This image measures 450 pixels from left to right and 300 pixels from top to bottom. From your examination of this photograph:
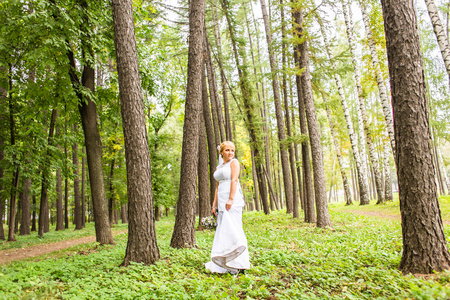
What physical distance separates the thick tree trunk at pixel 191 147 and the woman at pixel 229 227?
54.5 inches

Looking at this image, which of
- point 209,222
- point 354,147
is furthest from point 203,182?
point 354,147

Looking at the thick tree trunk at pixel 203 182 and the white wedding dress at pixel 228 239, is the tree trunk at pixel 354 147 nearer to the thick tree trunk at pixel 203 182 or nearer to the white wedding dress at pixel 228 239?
the thick tree trunk at pixel 203 182

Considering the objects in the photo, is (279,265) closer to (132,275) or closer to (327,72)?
(132,275)

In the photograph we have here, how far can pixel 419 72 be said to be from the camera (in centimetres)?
396

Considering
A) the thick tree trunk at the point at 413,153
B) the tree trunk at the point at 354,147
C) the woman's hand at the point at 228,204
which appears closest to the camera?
the thick tree trunk at the point at 413,153

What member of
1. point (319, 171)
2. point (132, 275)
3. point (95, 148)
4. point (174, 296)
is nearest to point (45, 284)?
point (132, 275)

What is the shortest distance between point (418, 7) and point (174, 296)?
72.4 feet

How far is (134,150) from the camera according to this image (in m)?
5.25

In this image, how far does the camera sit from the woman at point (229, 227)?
15.6ft

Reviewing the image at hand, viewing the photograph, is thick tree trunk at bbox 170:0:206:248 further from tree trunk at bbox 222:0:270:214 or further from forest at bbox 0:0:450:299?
tree trunk at bbox 222:0:270:214

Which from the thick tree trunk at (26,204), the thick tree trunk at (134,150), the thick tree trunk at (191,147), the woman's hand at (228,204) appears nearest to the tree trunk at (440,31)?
the thick tree trunk at (191,147)

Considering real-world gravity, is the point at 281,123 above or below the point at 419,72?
above

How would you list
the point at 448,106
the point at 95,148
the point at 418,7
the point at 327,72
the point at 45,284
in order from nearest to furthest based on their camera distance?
1. the point at 45,284
2. the point at 95,148
3. the point at 327,72
4. the point at 418,7
5. the point at 448,106

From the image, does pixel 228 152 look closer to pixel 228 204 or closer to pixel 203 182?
pixel 228 204
